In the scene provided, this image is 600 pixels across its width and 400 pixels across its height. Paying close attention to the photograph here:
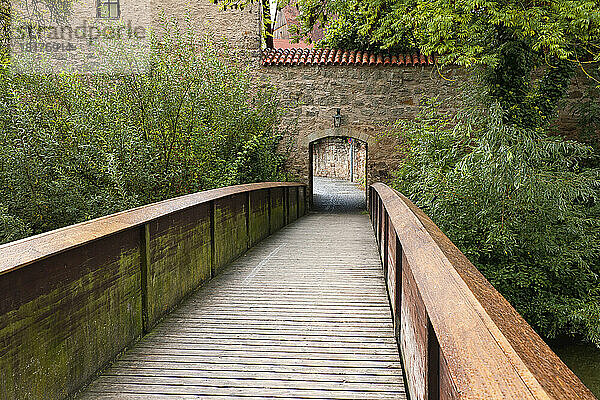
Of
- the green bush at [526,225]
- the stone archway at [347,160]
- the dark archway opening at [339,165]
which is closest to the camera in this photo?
the green bush at [526,225]

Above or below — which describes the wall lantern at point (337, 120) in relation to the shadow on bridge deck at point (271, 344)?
above

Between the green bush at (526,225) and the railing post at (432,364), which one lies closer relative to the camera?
the railing post at (432,364)

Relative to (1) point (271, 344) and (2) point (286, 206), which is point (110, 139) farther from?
(1) point (271, 344)

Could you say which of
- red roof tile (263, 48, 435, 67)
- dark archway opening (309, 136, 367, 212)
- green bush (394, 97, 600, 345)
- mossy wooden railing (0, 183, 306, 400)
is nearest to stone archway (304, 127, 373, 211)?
dark archway opening (309, 136, 367, 212)

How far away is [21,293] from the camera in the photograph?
1966 millimetres

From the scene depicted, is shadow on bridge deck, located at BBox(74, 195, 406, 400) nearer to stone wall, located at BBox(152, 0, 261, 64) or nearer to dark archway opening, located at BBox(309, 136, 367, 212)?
stone wall, located at BBox(152, 0, 261, 64)

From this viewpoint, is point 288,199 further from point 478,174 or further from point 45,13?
point 45,13

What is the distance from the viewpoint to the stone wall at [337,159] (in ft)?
86.1

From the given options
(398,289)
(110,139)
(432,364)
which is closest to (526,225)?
(398,289)

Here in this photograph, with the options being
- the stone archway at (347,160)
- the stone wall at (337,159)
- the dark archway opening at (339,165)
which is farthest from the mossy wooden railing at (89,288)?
the stone wall at (337,159)

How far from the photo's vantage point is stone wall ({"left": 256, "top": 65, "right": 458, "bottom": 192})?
43.2ft

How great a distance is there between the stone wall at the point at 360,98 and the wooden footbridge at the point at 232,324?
28.4 feet

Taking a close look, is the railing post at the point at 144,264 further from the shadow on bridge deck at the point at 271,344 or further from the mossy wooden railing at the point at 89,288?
the shadow on bridge deck at the point at 271,344

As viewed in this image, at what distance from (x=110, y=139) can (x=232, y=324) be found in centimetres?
405
